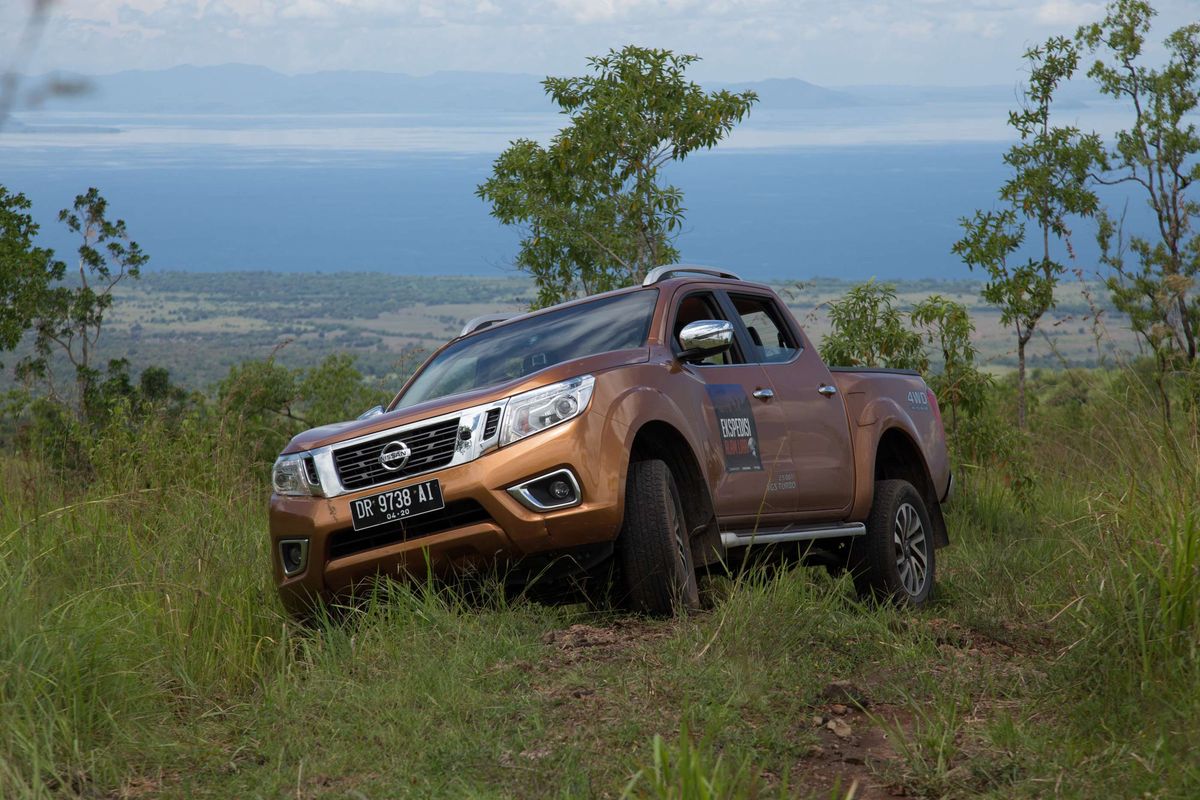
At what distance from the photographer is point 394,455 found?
5727mm

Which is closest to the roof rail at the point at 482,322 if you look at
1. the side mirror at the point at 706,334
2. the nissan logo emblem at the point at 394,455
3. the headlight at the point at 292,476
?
the side mirror at the point at 706,334

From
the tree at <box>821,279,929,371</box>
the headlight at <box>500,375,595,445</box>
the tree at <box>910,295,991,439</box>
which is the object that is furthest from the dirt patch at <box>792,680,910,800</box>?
the tree at <box>910,295,991,439</box>

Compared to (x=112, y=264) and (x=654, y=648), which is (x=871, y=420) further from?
(x=112, y=264)

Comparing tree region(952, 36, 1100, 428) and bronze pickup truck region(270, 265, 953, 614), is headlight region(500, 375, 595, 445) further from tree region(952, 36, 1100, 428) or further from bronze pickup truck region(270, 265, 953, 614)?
tree region(952, 36, 1100, 428)

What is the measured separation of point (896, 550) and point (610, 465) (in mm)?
2692

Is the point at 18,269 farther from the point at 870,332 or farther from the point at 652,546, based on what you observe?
the point at 652,546

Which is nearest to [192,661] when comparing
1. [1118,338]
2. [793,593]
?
[793,593]

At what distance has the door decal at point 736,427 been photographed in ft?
21.4

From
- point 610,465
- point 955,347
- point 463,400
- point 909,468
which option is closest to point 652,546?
point 610,465

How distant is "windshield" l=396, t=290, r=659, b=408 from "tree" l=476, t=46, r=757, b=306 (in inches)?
484

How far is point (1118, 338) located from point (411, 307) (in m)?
154

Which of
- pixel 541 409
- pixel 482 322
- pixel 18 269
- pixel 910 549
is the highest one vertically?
pixel 18 269

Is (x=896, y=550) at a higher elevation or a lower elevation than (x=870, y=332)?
lower

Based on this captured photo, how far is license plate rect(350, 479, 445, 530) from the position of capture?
556 cm
